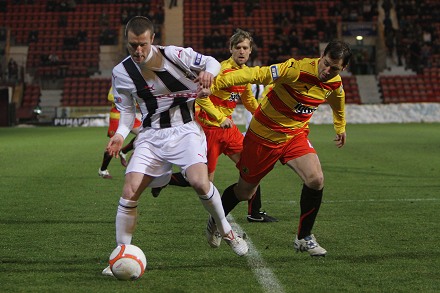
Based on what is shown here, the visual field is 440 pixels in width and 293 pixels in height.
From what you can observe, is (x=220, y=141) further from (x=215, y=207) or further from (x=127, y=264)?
(x=127, y=264)

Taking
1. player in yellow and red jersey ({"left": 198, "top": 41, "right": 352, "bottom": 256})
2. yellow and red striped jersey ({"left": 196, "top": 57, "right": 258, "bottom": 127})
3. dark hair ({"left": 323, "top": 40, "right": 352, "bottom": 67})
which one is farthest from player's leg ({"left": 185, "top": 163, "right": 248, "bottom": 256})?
yellow and red striped jersey ({"left": 196, "top": 57, "right": 258, "bottom": 127})

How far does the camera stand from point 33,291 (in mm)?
4926

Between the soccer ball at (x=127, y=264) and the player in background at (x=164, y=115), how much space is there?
269mm

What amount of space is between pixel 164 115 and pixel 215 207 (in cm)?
80

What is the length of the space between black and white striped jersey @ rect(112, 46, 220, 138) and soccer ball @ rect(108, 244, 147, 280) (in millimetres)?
998

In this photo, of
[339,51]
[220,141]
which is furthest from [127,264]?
[220,141]

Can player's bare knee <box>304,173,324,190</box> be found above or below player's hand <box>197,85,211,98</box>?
below

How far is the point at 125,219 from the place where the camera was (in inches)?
214

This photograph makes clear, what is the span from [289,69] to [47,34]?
3513 cm

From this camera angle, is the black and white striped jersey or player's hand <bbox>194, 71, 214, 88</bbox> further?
the black and white striped jersey

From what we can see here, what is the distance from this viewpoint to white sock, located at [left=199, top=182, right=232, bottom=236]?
226 inches

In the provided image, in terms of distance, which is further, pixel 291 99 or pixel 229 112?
pixel 229 112

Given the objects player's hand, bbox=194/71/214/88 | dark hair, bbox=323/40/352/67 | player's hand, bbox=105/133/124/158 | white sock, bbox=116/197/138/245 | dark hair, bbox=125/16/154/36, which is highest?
dark hair, bbox=125/16/154/36

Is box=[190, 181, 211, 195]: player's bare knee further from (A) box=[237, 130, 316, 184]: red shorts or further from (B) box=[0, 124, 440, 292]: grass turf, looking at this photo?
(A) box=[237, 130, 316, 184]: red shorts
